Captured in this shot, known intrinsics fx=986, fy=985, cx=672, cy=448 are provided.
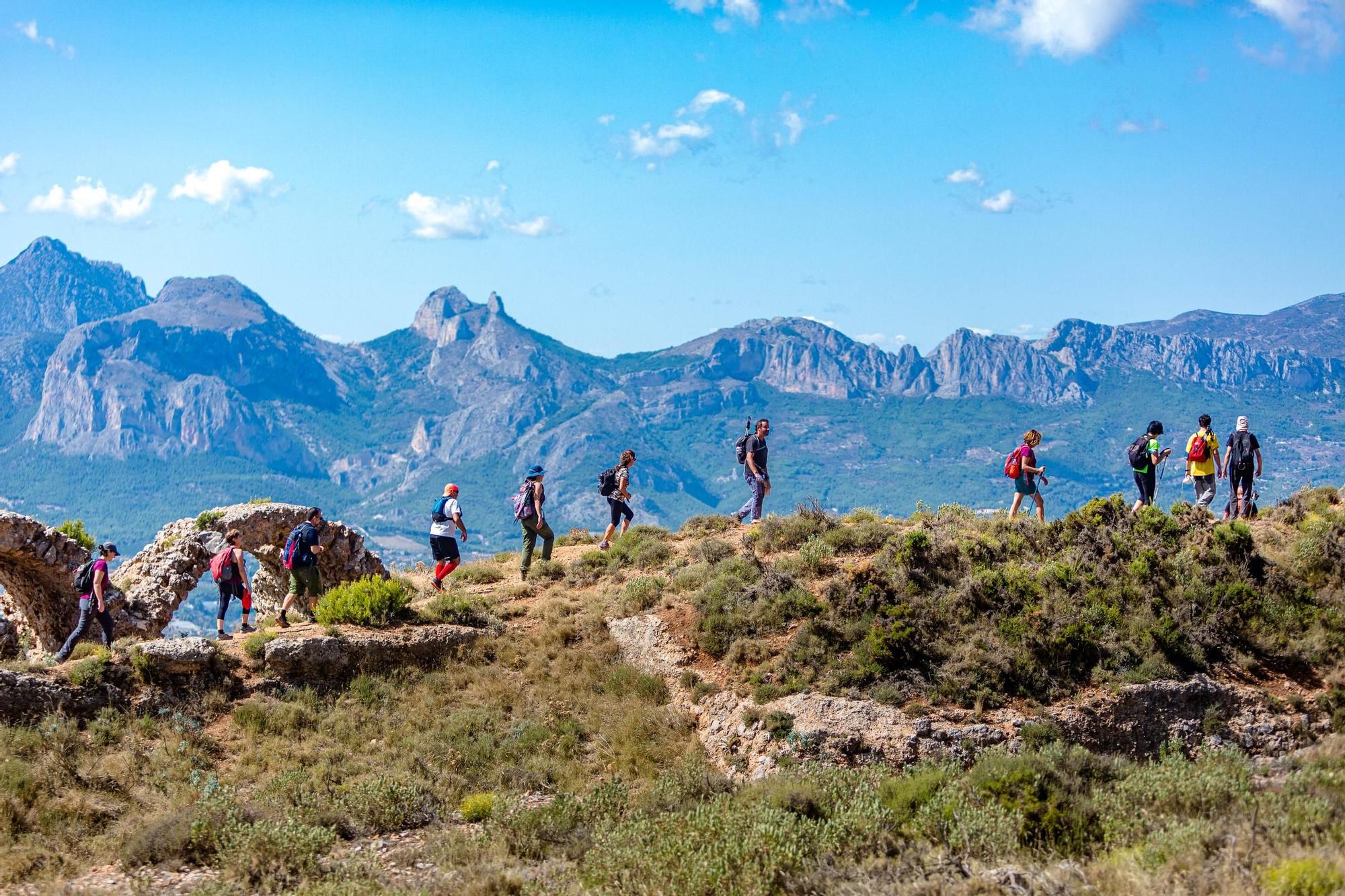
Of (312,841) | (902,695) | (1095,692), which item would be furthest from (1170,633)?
(312,841)

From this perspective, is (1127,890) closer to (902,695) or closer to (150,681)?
(902,695)

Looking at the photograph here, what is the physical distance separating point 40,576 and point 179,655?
338 inches

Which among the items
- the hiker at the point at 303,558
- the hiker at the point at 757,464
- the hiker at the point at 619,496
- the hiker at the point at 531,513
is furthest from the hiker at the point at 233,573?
the hiker at the point at 757,464

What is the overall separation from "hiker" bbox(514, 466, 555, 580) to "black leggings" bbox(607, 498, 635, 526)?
1.63m

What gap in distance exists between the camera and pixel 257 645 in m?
14.7

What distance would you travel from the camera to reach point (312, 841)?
10.5 m

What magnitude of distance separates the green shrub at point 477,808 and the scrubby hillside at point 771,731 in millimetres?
27

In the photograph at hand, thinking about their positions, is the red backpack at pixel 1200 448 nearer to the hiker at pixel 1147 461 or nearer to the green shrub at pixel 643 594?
the hiker at pixel 1147 461

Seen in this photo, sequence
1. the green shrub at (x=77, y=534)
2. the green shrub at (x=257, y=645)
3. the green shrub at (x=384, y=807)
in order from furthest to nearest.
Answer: the green shrub at (x=77, y=534), the green shrub at (x=257, y=645), the green shrub at (x=384, y=807)

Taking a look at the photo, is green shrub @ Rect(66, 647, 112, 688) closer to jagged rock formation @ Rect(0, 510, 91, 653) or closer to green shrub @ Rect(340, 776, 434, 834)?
green shrub @ Rect(340, 776, 434, 834)

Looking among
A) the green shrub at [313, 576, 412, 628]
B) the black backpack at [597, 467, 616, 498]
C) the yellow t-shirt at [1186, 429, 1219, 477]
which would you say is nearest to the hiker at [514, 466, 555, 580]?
the black backpack at [597, 467, 616, 498]

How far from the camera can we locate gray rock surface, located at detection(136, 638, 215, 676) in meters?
14.0

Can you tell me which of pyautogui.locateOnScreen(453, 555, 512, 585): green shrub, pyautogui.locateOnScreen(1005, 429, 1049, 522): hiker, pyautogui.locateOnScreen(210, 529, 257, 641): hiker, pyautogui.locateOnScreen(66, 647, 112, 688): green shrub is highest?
pyautogui.locateOnScreen(1005, 429, 1049, 522): hiker

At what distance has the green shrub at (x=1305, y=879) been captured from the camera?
7684 millimetres
